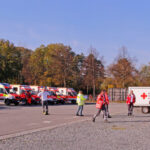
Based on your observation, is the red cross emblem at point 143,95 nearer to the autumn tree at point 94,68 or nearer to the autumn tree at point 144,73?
the autumn tree at point 94,68

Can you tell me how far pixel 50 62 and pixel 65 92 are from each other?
23.0 metres

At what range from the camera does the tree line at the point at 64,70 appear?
169ft

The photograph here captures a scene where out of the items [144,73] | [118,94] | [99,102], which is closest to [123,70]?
[118,94]

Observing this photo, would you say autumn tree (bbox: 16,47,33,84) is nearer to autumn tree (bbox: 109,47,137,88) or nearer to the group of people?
autumn tree (bbox: 109,47,137,88)

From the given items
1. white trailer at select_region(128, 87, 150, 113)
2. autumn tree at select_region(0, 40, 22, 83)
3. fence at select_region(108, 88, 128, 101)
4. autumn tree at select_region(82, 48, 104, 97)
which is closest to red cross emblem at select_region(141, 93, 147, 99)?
white trailer at select_region(128, 87, 150, 113)

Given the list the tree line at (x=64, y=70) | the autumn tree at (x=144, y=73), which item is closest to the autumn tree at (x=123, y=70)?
the tree line at (x=64, y=70)

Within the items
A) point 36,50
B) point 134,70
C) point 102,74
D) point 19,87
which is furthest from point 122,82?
point 36,50

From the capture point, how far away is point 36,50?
70.8 metres

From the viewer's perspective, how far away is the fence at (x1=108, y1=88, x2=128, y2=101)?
4962 centimetres

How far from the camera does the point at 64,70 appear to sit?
58.6 metres

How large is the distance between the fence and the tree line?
142 centimetres

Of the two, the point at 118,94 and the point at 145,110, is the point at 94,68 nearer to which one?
the point at 118,94

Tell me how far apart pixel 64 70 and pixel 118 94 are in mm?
13375

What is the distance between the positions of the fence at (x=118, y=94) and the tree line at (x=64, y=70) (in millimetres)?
1418
